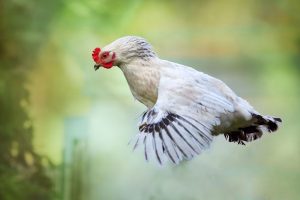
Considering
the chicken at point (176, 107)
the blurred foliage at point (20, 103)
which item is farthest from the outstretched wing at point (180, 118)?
the blurred foliage at point (20, 103)

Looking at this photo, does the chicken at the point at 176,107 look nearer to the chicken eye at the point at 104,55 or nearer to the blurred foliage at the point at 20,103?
the chicken eye at the point at 104,55

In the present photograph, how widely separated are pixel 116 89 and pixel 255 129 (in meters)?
0.57

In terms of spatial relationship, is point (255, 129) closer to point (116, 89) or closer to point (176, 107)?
point (176, 107)

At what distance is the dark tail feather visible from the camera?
625mm

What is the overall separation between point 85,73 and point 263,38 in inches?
14.6

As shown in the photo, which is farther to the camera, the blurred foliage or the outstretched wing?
the blurred foliage

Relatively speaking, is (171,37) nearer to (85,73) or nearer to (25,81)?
(85,73)

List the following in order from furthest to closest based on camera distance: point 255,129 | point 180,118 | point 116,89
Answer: point 116,89
point 255,129
point 180,118

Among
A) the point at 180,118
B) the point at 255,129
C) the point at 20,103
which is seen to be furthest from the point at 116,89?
the point at 180,118

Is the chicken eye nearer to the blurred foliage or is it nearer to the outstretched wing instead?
the outstretched wing

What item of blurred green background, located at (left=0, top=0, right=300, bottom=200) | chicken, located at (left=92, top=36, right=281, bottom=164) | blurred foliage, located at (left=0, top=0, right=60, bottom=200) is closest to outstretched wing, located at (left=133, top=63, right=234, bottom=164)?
chicken, located at (left=92, top=36, right=281, bottom=164)

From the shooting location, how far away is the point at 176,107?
0.52 meters

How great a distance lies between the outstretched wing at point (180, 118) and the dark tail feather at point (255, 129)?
0.07 metres

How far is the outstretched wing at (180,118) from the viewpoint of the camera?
1.60 feet
